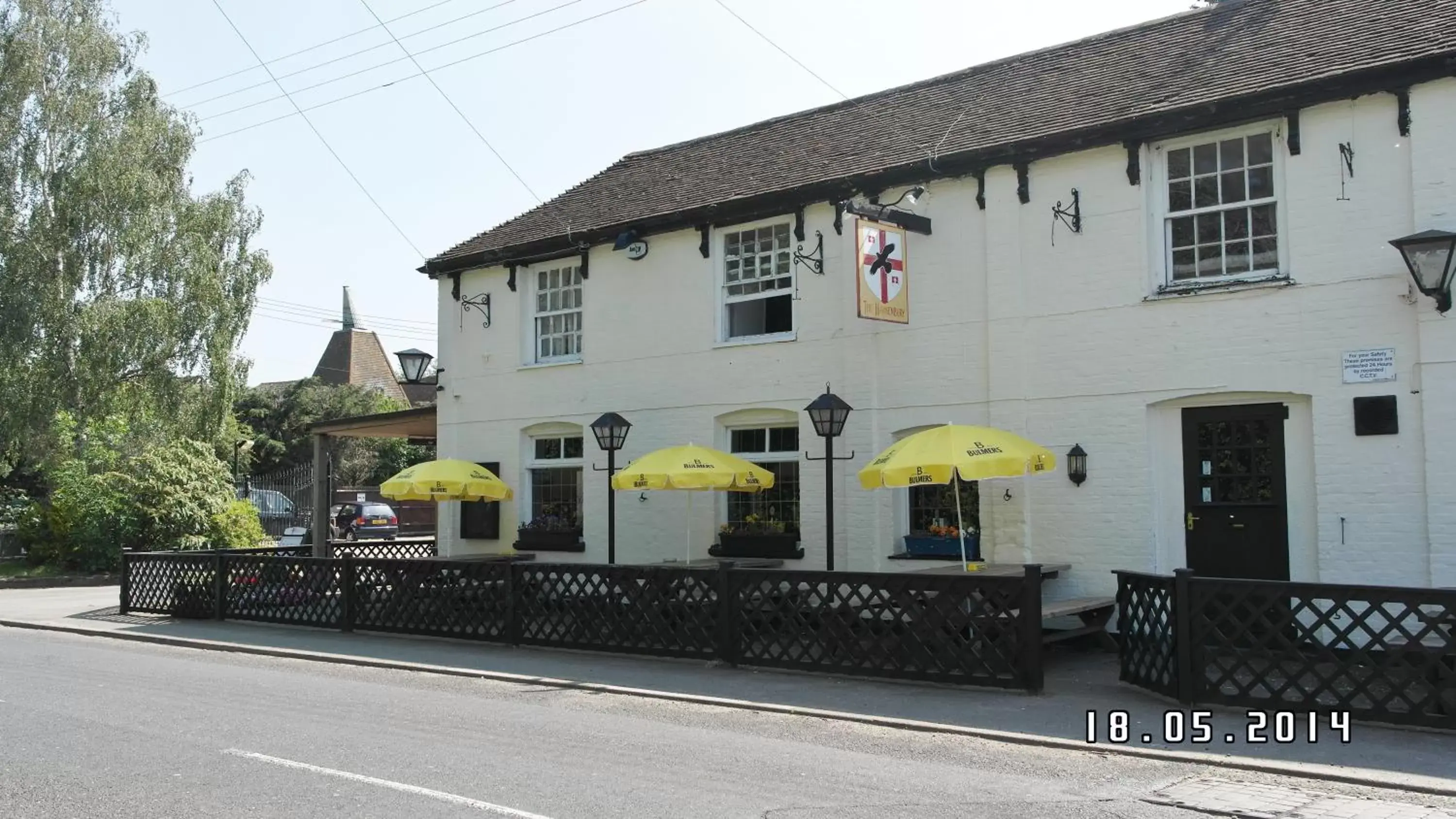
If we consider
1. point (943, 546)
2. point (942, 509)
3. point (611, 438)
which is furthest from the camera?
point (611, 438)

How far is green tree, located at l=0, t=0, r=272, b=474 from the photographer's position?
2725cm

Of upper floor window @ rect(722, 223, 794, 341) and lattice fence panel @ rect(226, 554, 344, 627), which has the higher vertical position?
upper floor window @ rect(722, 223, 794, 341)

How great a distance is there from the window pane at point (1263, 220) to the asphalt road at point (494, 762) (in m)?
6.57

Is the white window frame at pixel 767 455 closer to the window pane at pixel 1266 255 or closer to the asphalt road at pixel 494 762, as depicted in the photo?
the asphalt road at pixel 494 762

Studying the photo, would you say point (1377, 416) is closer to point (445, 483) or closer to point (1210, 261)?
point (1210, 261)

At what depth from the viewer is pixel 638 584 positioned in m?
12.5

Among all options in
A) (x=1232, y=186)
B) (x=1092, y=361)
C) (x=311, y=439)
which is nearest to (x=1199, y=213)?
(x=1232, y=186)

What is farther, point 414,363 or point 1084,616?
point 414,363

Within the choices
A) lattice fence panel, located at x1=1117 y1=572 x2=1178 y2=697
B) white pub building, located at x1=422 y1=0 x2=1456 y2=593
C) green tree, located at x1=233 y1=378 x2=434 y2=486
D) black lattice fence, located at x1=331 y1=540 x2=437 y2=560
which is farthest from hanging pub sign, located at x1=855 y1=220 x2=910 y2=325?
green tree, located at x1=233 y1=378 x2=434 y2=486

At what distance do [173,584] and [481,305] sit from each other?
631cm

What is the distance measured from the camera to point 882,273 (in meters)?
13.6

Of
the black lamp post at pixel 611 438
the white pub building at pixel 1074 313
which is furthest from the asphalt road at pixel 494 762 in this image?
the black lamp post at pixel 611 438

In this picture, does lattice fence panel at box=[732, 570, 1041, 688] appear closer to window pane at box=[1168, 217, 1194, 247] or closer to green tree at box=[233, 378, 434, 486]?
window pane at box=[1168, 217, 1194, 247]

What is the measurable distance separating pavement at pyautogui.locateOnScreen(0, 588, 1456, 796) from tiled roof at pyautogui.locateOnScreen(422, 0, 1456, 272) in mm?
6093
